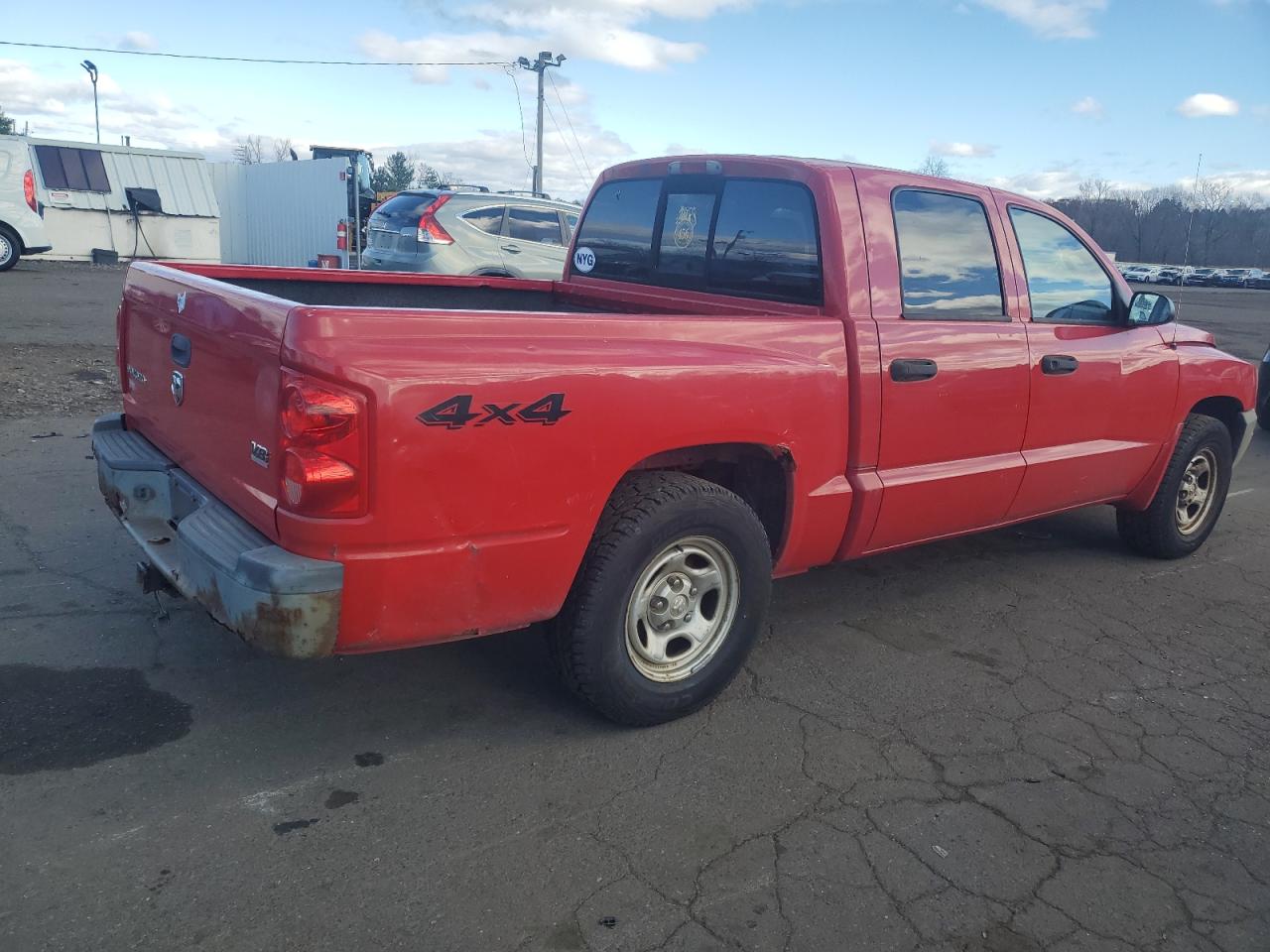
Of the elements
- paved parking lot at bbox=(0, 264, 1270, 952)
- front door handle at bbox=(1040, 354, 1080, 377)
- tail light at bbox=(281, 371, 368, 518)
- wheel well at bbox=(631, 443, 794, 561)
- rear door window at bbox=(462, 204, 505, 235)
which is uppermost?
rear door window at bbox=(462, 204, 505, 235)

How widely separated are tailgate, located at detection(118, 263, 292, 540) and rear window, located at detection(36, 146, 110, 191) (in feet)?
62.7

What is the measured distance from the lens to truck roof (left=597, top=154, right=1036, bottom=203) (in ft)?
13.0

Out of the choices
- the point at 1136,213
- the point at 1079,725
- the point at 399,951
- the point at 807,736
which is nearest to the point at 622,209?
the point at 807,736

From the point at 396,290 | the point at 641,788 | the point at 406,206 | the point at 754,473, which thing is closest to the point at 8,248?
the point at 406,206

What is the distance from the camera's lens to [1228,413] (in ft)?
19.1

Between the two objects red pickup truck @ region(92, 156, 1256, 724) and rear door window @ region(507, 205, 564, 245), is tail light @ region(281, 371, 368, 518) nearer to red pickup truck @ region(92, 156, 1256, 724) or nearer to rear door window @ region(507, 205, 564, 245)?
red pickup truck @ region(92, 156, 1256, 724)

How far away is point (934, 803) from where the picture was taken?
10.5ft

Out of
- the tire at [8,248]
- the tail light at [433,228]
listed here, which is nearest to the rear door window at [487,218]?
the tail light at [433,228]

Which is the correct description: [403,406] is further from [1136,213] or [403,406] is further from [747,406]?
[1136,213]

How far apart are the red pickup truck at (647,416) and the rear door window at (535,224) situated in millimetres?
7841

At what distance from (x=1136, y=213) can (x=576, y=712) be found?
512 inches

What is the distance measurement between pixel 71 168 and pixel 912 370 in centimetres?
2095

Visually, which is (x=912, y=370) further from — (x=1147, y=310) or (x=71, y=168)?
(x=71, y=168)

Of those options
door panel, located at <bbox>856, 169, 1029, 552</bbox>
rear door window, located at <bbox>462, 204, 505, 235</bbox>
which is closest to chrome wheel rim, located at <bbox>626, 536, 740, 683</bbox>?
door panel, located at <bbox>856, 169, 1029, 552</bbox>
